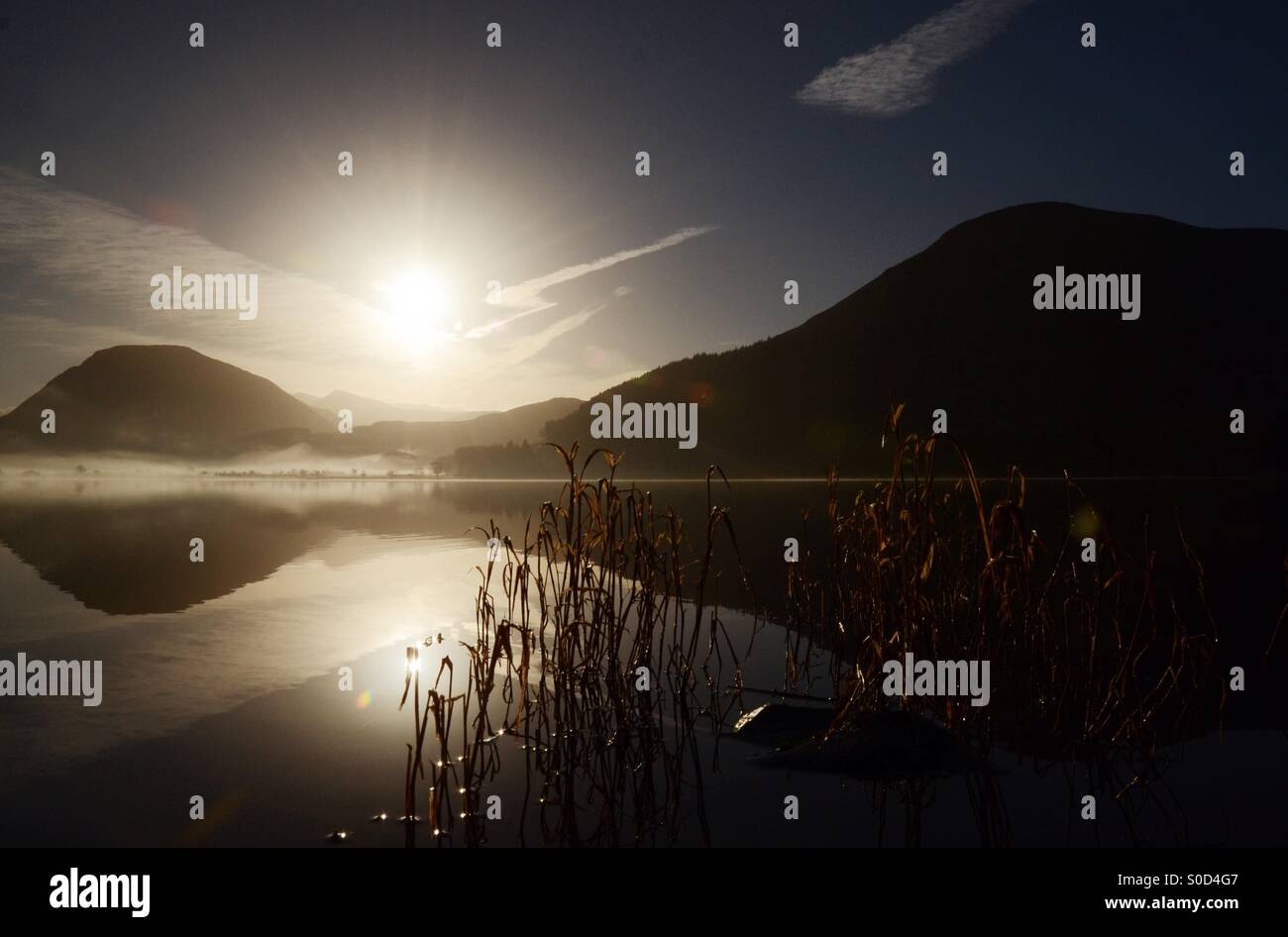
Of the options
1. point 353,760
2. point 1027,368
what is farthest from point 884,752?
point 1027,368

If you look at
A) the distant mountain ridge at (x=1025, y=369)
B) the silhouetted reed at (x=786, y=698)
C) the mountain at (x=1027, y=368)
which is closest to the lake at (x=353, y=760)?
the silhouetted reed at (x=786, y=698)

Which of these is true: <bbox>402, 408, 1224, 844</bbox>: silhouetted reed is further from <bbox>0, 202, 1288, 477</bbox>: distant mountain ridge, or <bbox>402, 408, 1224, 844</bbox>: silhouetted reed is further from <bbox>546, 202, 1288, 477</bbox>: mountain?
<bbox>546, 202, 1288, 477</bbox>: mountain

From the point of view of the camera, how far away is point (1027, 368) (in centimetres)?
15375

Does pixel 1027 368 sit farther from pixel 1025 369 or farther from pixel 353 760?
pixel 353 760

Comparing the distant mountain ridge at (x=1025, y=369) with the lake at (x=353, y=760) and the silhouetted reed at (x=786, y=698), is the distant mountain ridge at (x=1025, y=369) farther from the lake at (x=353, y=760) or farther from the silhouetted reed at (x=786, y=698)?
the silhouetted reed at (x=786, y=698)

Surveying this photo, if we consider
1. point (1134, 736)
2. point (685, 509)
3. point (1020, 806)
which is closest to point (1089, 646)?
point (1134, 736)

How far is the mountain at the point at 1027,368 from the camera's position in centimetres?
13600

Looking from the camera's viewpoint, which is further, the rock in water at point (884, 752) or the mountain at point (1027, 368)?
the mountain at point (1027, 368)

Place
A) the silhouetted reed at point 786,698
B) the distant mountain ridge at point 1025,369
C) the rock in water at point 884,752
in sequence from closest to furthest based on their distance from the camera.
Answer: the silhouetted reed at point 786,698 → the rock in water at point 884,752 → the distant mountain ridge at point 1025,369

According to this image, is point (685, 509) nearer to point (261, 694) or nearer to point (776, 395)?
point (261, 694)

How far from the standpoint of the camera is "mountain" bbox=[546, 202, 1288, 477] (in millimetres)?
136000
